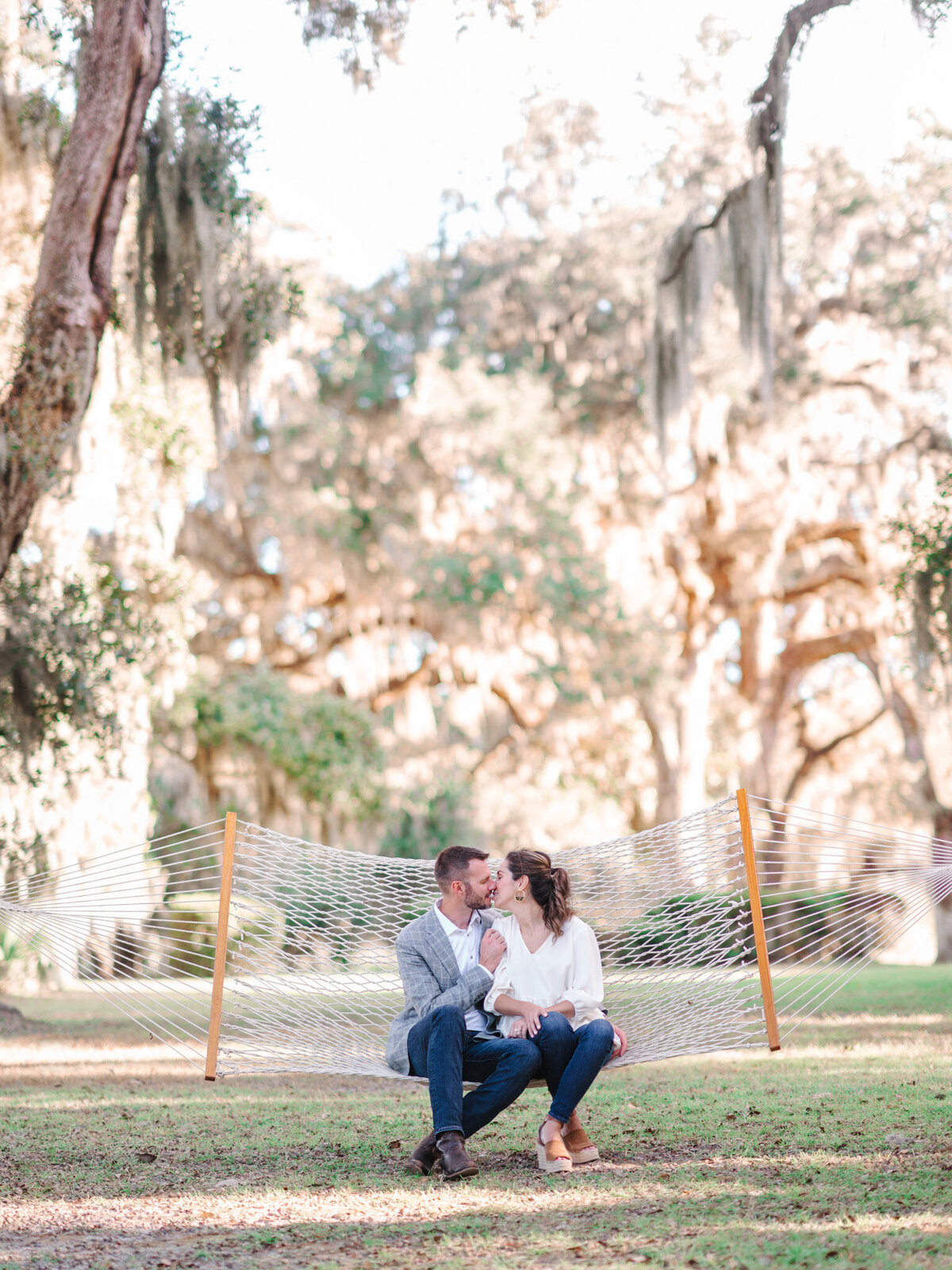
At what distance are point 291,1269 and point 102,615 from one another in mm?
4425

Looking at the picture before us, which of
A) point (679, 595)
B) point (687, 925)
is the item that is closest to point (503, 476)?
point (679, 595)

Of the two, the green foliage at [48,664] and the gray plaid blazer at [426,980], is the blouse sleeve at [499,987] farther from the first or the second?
the green foliage at [48,664]

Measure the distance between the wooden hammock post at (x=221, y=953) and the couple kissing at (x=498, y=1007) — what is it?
0.42 metres

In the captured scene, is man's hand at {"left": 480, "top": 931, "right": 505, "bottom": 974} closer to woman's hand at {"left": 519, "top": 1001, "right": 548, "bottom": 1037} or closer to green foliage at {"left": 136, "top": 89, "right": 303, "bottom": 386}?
woman's hand at {"left": 519, "top": 1001, "right": 548, "bottom": 1037}

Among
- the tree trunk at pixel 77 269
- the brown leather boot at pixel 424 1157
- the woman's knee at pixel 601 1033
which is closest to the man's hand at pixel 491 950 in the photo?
the woman's knee at pixel 601 1033

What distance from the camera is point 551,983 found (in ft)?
8.74

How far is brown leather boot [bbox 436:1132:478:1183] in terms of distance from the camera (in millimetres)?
2436

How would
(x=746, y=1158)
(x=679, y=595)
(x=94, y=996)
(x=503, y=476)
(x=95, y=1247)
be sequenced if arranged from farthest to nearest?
(x=679, y=595) → (x=503, y=476) → (x=94, y=996) → (x=746, y=1158) → (x=95, y=1247)

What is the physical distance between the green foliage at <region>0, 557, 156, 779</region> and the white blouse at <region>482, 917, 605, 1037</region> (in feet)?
11.2

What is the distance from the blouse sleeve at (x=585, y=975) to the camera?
103 inches

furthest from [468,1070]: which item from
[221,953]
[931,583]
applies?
[931,583]

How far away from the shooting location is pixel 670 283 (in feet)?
23.5

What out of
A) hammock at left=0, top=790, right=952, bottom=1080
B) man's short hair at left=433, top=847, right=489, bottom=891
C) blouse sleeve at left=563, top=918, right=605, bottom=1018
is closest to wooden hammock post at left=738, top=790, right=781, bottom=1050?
hammock at left=0, top=790, right=952, bottom=1080

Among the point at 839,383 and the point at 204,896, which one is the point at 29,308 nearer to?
the point at 204,896
